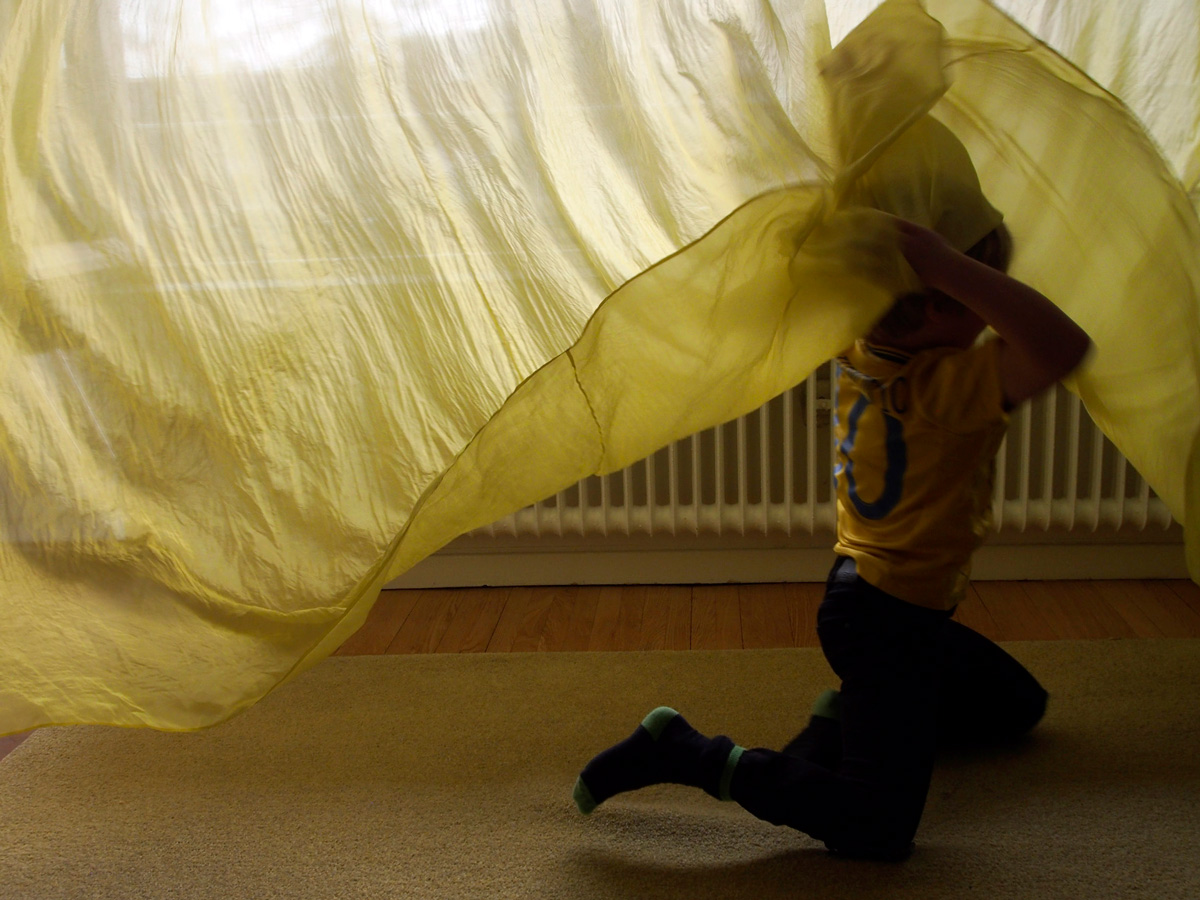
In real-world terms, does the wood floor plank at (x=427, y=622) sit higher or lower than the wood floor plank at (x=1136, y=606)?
higher

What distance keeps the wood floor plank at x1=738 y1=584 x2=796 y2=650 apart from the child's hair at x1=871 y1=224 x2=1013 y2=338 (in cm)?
66

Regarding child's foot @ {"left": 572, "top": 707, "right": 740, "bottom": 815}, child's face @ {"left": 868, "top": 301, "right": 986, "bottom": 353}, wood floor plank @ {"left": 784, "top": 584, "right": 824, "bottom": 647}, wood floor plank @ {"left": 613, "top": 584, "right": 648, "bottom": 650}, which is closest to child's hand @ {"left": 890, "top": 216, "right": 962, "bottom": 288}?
child's face @ {"left": 868, "top": 301, "right": 986, "bottom": 353}

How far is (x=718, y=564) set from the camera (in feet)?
5.65

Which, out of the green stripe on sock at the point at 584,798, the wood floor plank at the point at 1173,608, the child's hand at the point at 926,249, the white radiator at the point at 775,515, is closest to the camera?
the child's hand at the point at 926,249

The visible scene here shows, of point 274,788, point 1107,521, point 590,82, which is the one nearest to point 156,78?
point 590,82

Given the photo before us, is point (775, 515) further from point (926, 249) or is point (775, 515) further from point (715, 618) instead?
point (926, 249)

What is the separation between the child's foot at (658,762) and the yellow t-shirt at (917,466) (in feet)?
0.76

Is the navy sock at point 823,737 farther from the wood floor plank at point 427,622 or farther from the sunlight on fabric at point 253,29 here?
the sunlight on fabric at point 253,29

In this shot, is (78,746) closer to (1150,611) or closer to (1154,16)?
(1154,16)

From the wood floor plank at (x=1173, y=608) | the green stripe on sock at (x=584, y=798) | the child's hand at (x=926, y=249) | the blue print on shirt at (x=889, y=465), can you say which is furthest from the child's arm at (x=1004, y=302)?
the wood floor plank at (x=1173, y=608)

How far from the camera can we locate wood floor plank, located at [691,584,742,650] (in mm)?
1483

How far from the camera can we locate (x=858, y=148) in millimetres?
777

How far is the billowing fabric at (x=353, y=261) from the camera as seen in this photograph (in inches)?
31.4

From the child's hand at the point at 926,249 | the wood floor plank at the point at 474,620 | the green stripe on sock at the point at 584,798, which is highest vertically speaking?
the child's hand at the point at 926,249
